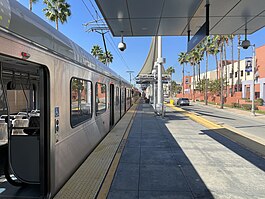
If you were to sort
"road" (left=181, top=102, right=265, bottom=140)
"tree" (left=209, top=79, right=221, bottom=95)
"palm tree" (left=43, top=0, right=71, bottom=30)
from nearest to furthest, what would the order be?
"road" (left=181, top=102, right=265, bottom=140)
"palm tree" (left=43, top=0, right=71, bottom=30)
"tree" (left=209, top=79, right=221, bottom=95)

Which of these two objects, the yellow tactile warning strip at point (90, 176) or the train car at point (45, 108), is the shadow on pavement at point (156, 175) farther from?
the train car at point (45, 108)

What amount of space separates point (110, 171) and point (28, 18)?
137 inches

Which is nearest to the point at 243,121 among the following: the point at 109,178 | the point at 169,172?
the point at 169,172

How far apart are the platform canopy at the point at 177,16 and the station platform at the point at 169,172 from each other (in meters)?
4.09

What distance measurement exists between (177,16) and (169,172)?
15.8 ft

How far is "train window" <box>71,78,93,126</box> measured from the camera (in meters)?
4.67

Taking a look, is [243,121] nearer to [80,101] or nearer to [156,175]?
[156,175]

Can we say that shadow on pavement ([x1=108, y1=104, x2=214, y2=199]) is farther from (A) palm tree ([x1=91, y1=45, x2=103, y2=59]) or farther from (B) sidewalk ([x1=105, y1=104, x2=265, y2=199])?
(A) palm tree ([x1=91, y1=45, x2=103, y2=59])

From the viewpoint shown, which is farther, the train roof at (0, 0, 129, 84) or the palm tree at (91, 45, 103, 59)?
the palm tree at (91, 45, 103, 59)

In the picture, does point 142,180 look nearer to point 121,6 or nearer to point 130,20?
point 121,6

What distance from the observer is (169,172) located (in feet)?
16.8

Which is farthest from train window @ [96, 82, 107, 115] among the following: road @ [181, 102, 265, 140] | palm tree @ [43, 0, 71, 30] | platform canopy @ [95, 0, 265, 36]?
palm tree @ [43, 0, 71, 30]

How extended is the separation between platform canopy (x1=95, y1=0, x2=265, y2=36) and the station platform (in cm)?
409

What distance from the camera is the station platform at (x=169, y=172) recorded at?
159 inches
